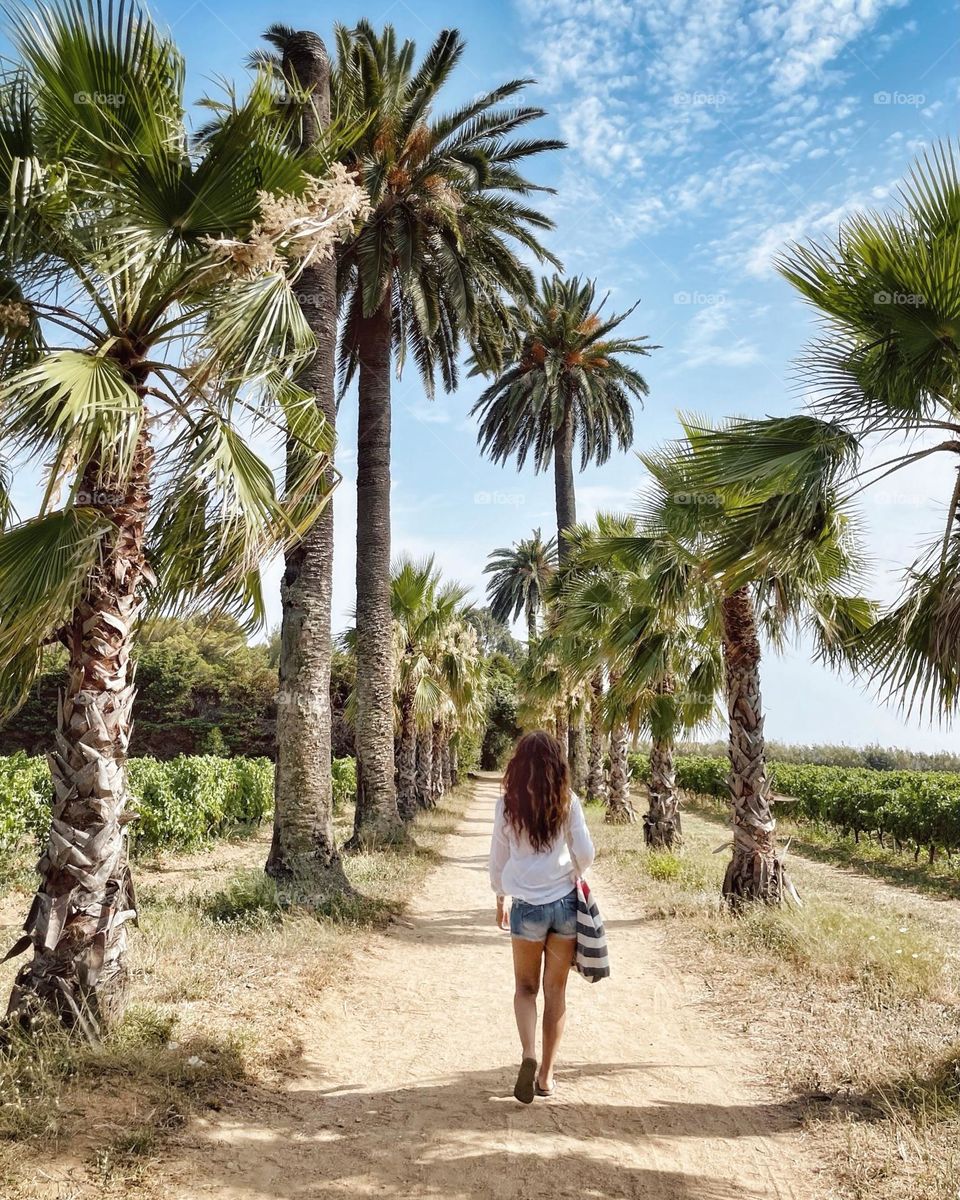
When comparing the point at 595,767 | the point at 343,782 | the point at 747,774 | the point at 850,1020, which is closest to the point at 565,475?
the point at 595,767

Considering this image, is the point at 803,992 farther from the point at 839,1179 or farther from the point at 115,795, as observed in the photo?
the point at 115,795

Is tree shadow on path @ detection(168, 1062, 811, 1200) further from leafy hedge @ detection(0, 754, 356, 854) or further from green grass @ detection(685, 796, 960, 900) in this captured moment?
green grass @ detection(685, 796, 960, 900)

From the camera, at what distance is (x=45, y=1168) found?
3.31 metres

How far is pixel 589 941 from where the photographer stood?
412 centimetres

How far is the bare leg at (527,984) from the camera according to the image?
166 inches

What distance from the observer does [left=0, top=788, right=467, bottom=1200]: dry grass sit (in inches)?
135

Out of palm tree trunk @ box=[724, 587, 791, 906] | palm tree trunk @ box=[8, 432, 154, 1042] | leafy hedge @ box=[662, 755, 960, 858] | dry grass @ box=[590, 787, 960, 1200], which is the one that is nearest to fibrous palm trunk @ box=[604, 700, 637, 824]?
leafy hedge @ box=[662, 755, 960, 858]

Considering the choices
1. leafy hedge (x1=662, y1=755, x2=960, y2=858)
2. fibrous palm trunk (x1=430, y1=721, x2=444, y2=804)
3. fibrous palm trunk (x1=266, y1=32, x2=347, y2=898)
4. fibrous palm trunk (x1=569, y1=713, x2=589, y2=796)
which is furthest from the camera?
fibrous palm trunk (x1=569, y1=713, x2=589, y2=796)

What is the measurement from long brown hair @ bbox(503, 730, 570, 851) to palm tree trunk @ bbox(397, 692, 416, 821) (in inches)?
605

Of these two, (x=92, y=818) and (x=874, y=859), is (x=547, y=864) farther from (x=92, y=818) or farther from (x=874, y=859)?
(x=874, y=859)

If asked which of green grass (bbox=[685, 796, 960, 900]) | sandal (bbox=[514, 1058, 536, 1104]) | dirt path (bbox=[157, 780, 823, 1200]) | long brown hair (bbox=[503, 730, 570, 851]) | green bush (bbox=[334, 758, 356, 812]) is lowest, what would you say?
green grass (bbox=[685, 796, 960, 900])

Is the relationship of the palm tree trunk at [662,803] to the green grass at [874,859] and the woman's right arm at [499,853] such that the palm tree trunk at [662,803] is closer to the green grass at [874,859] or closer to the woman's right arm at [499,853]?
the green grass at [874,859]

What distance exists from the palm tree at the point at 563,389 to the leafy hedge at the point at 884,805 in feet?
34.7

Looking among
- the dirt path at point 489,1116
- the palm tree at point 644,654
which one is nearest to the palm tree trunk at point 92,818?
the dirt path at point 489,1116
